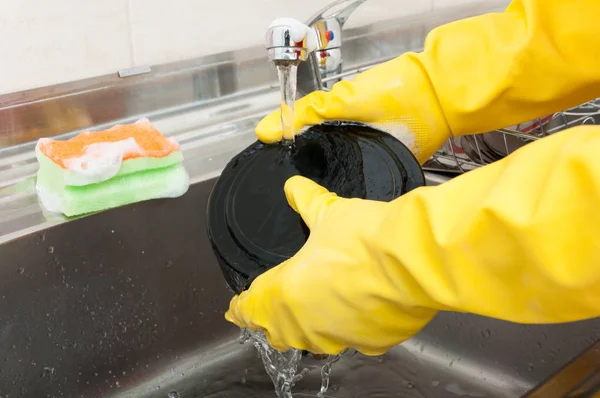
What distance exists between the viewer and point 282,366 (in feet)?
2.59

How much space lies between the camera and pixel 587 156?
0.36 meters

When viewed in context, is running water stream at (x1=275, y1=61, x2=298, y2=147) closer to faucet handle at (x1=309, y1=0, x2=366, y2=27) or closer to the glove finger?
the glove finger

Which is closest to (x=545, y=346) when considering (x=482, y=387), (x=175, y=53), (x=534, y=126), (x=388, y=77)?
(x=482, y=387)

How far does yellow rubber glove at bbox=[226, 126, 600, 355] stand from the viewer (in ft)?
1.20

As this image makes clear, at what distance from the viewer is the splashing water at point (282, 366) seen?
727mm

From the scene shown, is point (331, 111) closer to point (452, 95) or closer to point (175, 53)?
point (452, 95)

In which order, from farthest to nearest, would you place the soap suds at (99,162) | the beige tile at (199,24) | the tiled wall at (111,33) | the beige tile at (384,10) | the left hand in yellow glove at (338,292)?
the beige tile at (384,10)
the beige tile at (199,24)
the tiled wall at (111,33)
the soap suds at (99,162)
the left hand in yellow glove at (338,292)

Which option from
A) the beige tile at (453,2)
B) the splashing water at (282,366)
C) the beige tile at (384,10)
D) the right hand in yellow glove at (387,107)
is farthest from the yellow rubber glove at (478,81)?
the beige tile at (453,2)

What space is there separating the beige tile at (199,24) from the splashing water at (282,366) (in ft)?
1.51

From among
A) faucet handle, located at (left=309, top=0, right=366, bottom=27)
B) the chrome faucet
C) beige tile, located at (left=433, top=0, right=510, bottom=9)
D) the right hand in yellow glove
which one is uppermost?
beige tile, located at (left=433, top=0, right=510, bottom=9)

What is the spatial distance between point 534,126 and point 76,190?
70 cm

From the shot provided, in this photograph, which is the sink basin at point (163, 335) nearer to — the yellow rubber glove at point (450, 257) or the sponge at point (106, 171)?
the sponge at point (106, 171)

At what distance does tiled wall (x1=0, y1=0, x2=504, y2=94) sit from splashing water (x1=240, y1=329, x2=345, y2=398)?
46 cm

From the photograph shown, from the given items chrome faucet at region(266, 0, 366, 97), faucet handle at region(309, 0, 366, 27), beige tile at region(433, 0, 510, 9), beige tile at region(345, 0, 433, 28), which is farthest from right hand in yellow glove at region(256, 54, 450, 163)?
beige tile at region(433, 0, 510, 9)
